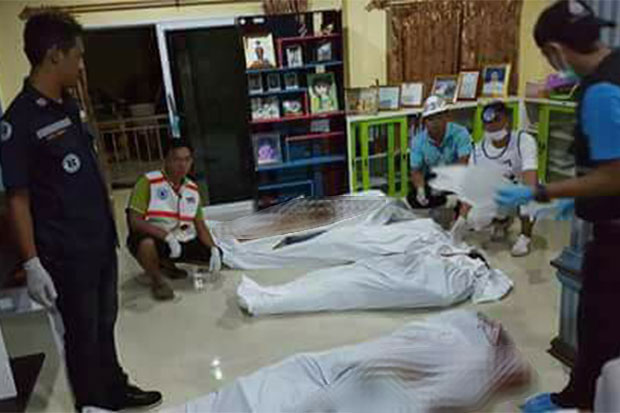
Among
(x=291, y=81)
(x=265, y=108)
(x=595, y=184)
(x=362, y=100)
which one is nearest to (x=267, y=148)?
(x=265, y=108)

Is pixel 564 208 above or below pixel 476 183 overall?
below

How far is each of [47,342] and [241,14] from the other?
3.03 metres

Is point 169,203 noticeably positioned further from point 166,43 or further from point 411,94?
point 411,94

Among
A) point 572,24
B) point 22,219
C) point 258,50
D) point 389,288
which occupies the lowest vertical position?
point 389,288

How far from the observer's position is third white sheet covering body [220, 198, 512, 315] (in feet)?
9.09

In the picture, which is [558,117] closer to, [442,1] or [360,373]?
[442,1]

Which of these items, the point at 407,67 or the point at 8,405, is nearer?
the point at 8,405

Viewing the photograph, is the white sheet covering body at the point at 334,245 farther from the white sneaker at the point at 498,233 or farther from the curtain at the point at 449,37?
the curtain at the point at 449,37

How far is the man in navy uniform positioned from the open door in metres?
2.76

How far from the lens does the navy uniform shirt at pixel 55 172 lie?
157 centimetres

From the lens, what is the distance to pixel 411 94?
4598 millimetres

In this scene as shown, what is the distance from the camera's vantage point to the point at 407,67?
4625 millimetres

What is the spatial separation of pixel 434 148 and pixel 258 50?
1620 mm

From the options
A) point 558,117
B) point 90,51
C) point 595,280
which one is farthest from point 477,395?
point 90,51
